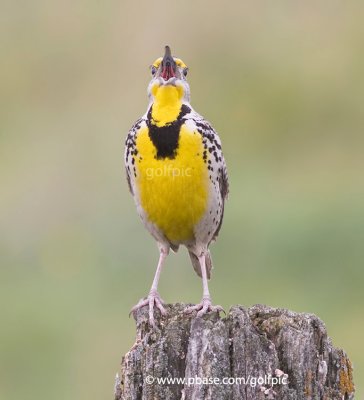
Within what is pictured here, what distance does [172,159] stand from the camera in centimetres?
568

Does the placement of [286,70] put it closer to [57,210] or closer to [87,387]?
[57,210]

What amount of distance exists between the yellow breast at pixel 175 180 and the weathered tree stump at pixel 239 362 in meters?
1.25

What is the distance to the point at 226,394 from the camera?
430 centimetres

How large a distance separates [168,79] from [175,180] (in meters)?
0.43

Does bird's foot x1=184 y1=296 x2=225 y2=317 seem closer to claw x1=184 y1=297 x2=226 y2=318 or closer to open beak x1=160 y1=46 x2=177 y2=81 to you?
claw x1=184 y1=297 x2=226 y2=318

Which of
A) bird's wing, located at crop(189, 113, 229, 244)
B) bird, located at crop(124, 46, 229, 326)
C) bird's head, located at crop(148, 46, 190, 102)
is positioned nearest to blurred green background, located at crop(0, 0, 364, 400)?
bird, located at crop(124, 46, 229, 326)

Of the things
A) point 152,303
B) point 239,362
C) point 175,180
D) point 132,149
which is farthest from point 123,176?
point 239,362

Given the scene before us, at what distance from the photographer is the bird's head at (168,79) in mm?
5766

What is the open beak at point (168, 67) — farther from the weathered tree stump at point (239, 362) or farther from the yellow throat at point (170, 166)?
the weathered tree stump at point (239, 362)

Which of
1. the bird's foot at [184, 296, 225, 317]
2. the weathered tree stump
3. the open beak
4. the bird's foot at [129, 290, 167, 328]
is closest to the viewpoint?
the weathered tree stump

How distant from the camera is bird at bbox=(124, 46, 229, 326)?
570cm

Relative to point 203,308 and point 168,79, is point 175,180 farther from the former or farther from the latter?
point 203,308

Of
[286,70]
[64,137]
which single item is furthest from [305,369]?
[286,70]

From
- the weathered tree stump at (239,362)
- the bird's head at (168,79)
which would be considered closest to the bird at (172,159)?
the bird's head at (168,79)
